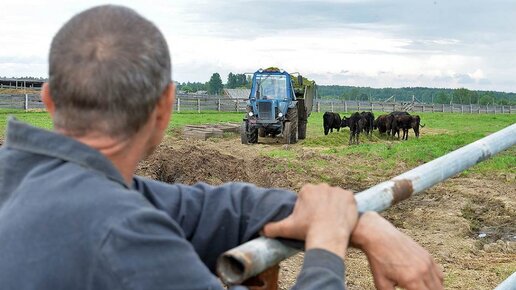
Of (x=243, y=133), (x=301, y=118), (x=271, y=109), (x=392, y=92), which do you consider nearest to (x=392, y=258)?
(x=243, y=133)

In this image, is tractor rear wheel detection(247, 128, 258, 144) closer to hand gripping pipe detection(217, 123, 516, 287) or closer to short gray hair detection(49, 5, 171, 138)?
hand gripping pipe detection(217, 123, 516, 287)

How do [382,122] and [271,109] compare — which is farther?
[382,122]

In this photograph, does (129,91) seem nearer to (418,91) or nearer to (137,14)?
(137,14)

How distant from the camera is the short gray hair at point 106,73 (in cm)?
134

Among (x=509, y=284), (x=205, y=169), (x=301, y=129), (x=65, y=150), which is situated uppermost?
(x=65, y=150)

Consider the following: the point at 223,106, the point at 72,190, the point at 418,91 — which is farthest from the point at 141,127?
the point at 418,91

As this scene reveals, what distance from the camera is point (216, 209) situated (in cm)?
170

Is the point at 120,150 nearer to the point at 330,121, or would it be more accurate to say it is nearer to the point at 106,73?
the point at 106,73

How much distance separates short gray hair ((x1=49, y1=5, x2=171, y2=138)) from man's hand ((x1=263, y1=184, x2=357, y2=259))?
1.24 ft

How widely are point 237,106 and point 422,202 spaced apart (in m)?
36.9

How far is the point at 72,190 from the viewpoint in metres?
1.29

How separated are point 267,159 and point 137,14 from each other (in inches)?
538

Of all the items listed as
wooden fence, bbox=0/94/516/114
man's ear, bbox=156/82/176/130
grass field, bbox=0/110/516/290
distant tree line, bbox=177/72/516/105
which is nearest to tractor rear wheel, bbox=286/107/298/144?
grass field, bbox=0/110/516/290

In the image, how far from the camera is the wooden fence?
36.5 metres
